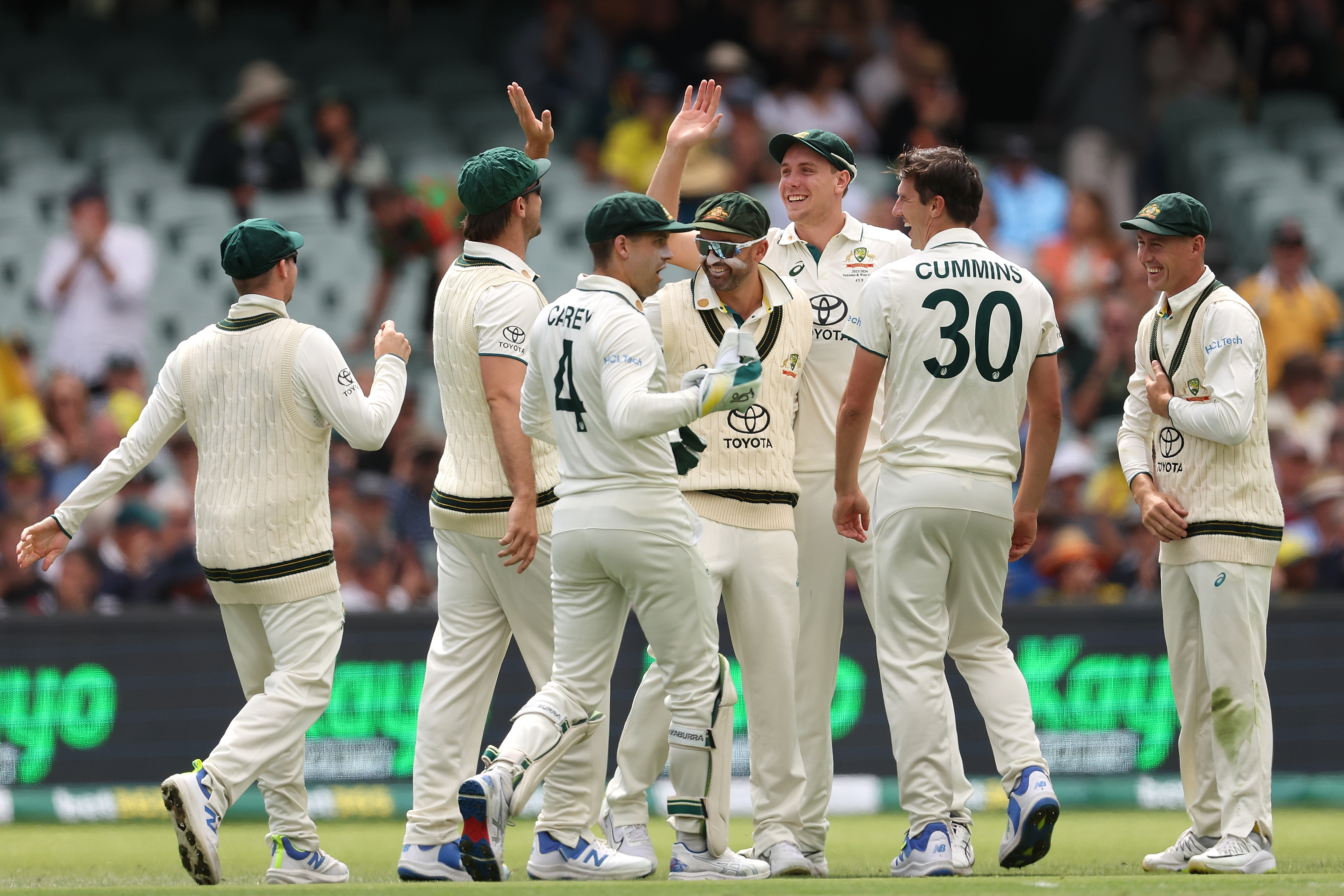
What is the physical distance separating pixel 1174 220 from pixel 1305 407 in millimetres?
6035

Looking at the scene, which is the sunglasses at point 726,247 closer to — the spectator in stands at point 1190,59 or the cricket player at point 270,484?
the cricket player at point 270,484

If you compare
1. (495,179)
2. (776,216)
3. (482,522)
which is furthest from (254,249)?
(776,216)

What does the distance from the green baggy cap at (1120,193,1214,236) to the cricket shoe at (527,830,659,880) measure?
Result: 116 inches

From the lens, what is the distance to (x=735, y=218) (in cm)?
634

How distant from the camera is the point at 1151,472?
6785 millimetres

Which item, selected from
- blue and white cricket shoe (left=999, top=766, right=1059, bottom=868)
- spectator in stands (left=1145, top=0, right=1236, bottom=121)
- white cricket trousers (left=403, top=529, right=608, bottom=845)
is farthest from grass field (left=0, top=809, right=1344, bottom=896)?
spectator in stands (left=1145, top=0, right=1236, bottom=121)

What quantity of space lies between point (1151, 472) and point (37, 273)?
9.93m

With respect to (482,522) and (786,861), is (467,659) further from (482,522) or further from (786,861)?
(786,861)

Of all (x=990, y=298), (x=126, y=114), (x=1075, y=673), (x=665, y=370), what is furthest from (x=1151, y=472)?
(x=126, y=114)

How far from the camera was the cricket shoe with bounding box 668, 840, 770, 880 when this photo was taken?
610 centimetres

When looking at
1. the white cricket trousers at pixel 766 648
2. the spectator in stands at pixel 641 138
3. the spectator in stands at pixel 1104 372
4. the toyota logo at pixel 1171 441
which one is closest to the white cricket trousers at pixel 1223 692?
the toyota logo at pixel 1171 441

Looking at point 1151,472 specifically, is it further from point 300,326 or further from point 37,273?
point 37,273

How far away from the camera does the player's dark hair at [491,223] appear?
6.57 meters

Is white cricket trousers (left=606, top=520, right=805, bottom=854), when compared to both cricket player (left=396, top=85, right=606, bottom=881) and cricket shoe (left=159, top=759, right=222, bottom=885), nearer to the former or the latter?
cricket player (left=396, top=85, right=606, bottom=881)
